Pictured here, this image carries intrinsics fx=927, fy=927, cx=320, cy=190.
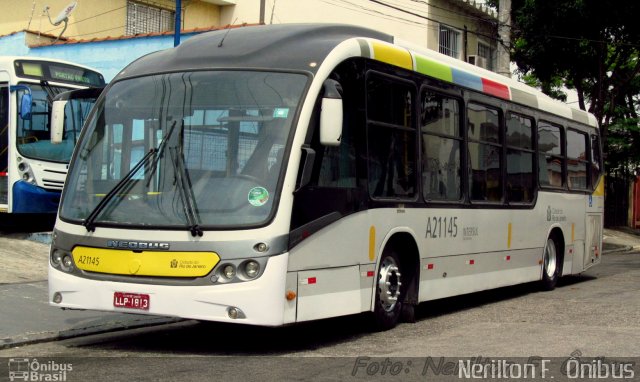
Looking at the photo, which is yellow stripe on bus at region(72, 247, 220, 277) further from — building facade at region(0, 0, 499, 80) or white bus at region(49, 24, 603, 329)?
building facade at region(0, 0, 499, 80)

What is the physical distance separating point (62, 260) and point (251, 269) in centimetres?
201

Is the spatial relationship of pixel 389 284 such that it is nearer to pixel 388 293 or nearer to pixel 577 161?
pixel 388 293

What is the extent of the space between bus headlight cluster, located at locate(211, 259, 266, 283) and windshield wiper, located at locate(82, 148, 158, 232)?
1.31 m

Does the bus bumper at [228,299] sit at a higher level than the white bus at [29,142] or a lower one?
lower

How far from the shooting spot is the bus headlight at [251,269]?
26.2ft

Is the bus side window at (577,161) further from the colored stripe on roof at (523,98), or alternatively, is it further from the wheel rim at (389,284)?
the wheel rim at (389,284)

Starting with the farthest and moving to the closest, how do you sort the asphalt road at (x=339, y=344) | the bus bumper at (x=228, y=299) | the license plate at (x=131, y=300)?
the license plate at (x=131, y=300)
the bus bumper at (x=228, y=299)
the asphalt road at (x=339, y=344)

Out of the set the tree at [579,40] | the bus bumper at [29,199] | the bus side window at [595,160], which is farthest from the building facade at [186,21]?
the bus side window at [595,160]

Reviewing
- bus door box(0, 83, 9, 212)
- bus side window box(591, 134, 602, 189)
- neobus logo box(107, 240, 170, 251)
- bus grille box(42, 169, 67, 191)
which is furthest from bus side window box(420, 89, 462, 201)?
bus door box(0, 83, 9, 212)

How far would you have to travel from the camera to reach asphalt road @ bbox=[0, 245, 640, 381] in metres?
7.50

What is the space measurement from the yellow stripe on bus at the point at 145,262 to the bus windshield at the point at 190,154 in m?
0.28

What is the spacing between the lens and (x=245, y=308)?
7926 mm

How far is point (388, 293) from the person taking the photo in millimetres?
9891

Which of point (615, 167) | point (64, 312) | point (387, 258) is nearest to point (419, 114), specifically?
point (387, 258)
